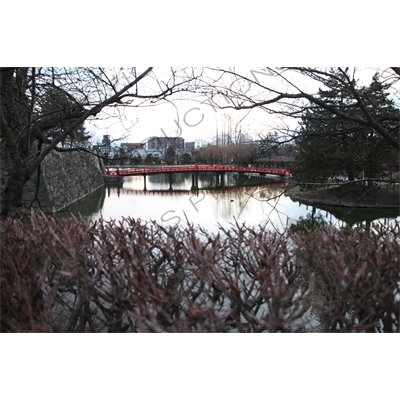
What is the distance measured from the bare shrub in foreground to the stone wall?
350cm

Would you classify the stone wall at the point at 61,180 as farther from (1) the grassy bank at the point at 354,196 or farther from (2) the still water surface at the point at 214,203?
(1) the grassy bank at the point at 354,196

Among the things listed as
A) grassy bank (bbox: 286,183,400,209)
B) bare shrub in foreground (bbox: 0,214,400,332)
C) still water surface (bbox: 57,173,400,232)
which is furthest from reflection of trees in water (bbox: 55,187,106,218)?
grassy bank (bbox: 286,183,400,209)

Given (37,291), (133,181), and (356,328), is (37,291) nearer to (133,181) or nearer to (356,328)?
(356,328)

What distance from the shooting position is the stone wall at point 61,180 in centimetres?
587

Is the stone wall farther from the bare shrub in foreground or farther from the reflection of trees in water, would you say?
the bare shrub in foreground

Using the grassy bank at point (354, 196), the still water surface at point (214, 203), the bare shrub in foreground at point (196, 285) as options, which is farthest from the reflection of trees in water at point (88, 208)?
the grassy bank at point (354, 196)

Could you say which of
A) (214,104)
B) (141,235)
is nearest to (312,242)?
(141,235)

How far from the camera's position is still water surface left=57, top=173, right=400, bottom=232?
2.57 m

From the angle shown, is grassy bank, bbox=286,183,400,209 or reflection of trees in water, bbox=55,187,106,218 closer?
reflection of trees in water, bbox=55,187,106,218

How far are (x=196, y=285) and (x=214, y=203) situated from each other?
7.04 feet

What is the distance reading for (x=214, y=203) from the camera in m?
3.61

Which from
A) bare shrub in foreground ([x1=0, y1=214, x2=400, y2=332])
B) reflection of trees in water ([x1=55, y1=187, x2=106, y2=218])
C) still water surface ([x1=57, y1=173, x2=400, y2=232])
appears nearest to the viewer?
bare shrub in foreground ([x1=0, y1=214, x2=400, y2=332])

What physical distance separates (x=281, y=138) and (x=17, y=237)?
5.72ft

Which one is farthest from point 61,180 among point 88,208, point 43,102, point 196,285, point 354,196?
point 196,285
